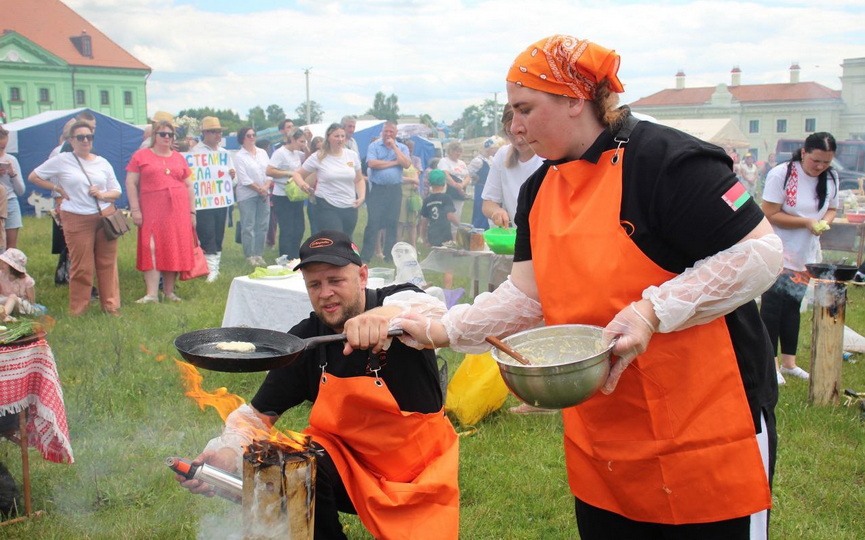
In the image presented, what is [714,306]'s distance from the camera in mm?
1674

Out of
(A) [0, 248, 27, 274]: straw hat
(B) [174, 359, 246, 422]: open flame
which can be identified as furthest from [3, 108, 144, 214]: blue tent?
(B) [174, 359, 246, 422]: open flame

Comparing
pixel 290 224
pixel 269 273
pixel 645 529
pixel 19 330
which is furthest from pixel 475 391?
pixel 290 224

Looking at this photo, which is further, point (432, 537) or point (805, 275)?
point (805, 275)

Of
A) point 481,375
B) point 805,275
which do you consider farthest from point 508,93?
point 805,275

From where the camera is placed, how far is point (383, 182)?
10.9 metres

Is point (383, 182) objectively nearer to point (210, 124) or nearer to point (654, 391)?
point (210, 124)

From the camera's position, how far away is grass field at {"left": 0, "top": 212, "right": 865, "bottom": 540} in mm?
3582

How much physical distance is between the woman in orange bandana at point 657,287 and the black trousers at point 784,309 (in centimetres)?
423

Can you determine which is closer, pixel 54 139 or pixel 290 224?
pixel 290 224

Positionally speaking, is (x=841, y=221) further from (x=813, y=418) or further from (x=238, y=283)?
(x=238, y=283)

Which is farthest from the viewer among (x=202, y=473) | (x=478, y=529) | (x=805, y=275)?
(x=805, y=275)

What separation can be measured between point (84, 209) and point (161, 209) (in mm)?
824

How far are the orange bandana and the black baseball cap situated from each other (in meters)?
1.14

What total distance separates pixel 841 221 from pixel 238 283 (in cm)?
820
